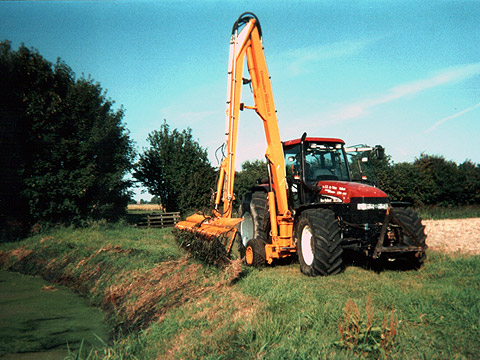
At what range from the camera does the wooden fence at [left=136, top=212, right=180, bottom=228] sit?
23831 millimetres

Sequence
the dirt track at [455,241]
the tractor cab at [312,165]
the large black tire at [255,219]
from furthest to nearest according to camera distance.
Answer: the dirt track at [455,241] < the large black tire at [255,219] < the tractor cab at [312,165]

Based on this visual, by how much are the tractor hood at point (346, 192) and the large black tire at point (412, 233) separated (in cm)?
47

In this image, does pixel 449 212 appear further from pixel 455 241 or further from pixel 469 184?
pixel 455 241

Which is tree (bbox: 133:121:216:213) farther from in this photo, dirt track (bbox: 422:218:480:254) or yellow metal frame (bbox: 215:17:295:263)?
yellow metal frame (bbox: 215:17:295:263)

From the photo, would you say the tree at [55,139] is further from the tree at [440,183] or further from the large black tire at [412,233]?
the tree at [440,183]

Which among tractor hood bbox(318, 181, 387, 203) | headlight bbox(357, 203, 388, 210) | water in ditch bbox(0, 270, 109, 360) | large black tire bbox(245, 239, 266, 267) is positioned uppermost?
tractor hood bbox(318, 181, 387, 203)

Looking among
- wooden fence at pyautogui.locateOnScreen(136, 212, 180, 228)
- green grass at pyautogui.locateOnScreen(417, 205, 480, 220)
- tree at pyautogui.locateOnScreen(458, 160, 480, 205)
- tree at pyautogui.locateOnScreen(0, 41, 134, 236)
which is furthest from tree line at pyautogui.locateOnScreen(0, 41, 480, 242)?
tree at pyautogui.locateOnScreen(458, 160, 480, 205)

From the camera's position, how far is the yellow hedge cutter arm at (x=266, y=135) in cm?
767

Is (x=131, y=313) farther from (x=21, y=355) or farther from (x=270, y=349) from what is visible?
(x=270, y=349)

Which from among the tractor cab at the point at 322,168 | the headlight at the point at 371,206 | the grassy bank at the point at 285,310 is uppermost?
the tractor cab at the point at 322,168

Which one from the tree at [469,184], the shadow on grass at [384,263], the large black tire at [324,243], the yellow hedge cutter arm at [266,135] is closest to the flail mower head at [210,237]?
the yellow hedge cutter arm at [266,135]

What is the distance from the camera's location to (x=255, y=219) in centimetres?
867

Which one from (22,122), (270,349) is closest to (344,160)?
(270,349)

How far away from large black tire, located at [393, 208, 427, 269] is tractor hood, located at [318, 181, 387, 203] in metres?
0.47
